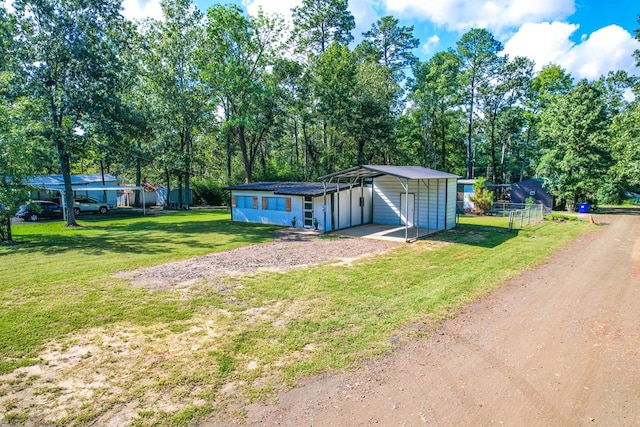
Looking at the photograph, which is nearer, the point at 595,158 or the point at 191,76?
the point at 595,158

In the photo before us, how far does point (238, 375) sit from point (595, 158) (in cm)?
3017

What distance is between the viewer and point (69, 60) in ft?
58.7

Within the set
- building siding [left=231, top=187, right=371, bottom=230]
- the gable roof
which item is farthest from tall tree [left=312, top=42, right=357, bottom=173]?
the gable roof

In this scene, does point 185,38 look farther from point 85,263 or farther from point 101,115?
point 85,263

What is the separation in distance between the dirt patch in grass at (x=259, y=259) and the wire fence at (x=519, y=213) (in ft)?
28.2

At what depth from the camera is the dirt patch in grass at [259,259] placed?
9281 mm

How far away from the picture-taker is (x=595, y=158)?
85.8 ft

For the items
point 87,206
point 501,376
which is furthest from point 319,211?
point 87,206

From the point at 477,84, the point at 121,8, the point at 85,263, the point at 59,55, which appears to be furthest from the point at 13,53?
the point at 477,84

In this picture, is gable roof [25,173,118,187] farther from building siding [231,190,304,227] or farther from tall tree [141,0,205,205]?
building siding [231,190,304,227]

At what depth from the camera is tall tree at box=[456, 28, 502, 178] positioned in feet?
108

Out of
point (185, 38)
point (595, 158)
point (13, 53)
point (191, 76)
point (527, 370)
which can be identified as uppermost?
point (185, 38)

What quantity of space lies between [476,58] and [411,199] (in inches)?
890

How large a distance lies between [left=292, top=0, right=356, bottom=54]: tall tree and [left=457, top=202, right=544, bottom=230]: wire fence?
1965 cm
